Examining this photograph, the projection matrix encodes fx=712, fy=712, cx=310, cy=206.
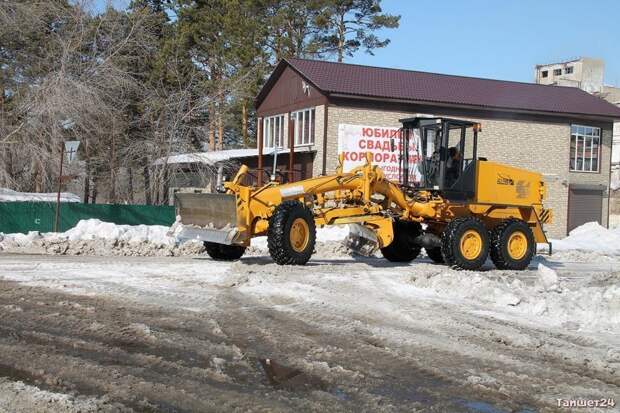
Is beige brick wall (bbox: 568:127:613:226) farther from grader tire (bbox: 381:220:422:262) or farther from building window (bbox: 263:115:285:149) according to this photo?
grader tire (bbox: 381:220:422:262)

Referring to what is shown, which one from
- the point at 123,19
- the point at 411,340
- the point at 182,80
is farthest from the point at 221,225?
the point at 182,80

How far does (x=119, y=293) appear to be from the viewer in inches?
395

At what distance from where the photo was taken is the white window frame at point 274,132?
1250 inches

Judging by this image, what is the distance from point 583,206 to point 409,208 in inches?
847

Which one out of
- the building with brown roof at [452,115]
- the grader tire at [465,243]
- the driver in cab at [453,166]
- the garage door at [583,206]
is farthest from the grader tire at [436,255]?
the garage door at [583,206]

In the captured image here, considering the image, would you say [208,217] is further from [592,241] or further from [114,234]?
[592,241]

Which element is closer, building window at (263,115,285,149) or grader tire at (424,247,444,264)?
grader tire at (424,247,444,264)

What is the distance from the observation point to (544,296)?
426 inches

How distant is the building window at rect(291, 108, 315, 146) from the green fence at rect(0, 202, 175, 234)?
809cm

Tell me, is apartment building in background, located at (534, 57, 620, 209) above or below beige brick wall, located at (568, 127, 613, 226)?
Result: above

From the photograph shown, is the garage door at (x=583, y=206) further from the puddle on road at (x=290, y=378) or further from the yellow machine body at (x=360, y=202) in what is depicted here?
the puddle on road at (x=290, y=378)

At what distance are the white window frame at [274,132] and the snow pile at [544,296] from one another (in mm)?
19752

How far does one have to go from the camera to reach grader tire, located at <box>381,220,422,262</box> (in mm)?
16172

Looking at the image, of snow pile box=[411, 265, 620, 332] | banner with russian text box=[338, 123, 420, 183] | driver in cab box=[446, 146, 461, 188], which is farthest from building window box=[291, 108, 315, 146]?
snow pile box=[411, 265, 620, 332]
